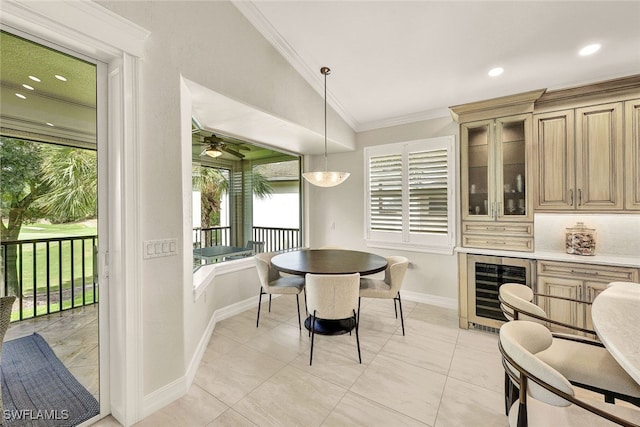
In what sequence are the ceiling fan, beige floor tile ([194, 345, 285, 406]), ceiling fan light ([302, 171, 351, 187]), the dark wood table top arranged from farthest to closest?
the ceiling fan < ceiling fan light ([302, 171, 351, 187]) < the dark wood table top < beige floor tile ([194, 345, 285, 406])

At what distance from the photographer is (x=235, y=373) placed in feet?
7.54

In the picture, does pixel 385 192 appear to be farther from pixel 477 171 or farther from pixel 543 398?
pixel 543 398

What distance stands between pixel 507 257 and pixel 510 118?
152 cm

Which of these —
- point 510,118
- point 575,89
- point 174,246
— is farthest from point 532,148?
point 174,246

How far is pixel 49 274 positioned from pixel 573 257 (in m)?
4.39

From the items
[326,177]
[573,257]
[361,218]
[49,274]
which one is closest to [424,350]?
[573,257]

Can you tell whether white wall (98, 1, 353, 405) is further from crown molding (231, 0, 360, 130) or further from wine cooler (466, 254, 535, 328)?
wine cooler (466, 254, 535, 328)

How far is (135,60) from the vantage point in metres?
1.74

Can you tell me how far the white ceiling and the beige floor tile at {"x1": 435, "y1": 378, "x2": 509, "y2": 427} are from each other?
9.78 ft

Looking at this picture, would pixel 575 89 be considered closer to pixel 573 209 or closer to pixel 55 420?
pixel 573 209

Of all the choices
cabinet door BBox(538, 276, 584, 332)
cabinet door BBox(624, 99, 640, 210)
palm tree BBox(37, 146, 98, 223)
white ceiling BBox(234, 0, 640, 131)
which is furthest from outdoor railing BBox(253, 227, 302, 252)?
cabinet door BBox(624, 99, 640, 210)

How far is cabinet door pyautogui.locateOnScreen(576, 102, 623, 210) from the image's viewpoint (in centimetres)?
262

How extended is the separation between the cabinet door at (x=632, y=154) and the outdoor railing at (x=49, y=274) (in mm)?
4508

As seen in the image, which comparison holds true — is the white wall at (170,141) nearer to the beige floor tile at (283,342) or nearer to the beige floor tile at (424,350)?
the beige floor tile at (283,342)
